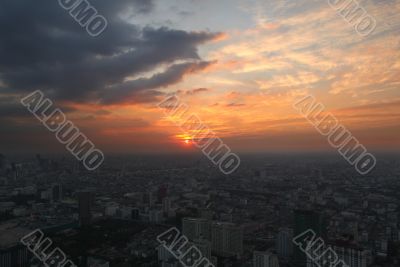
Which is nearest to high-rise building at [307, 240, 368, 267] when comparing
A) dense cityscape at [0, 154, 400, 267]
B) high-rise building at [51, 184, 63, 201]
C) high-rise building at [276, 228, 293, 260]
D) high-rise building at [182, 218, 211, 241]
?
dense cityscape at [0, 154, 400, 267]

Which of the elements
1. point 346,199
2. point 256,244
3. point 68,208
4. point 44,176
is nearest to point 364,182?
point 346,199

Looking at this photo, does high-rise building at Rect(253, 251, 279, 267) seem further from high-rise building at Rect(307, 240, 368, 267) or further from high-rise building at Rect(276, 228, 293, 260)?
high-rise building at Rect(276, 228, 293, 260)

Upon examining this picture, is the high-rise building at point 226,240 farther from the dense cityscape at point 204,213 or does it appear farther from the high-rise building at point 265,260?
the high-rise building at point 265,260

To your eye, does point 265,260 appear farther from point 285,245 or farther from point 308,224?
point 285,245

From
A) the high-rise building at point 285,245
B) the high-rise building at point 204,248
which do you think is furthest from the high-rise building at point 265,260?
the high-rise building at point 285,245

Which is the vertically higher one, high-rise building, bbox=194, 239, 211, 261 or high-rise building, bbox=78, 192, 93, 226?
high-rise building, bbox=78, 192, 93, 226

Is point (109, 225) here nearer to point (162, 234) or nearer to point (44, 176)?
point (162, 234)
